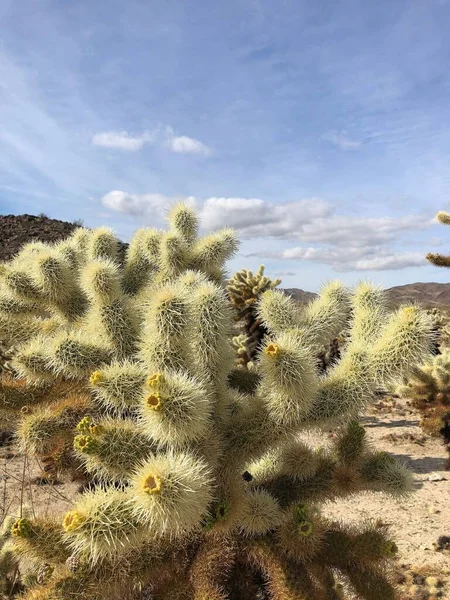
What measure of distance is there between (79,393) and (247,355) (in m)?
5.09

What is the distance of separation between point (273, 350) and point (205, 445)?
23.7 inches

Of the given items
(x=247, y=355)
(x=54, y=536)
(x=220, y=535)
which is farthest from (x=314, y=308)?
(x=247, y=355)

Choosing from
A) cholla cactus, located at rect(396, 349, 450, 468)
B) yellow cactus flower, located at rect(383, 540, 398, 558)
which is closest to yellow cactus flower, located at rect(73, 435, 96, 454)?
yellow cactus flower, located at rect(383, 540, 398, 558)

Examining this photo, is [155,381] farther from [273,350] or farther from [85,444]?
[273,350]

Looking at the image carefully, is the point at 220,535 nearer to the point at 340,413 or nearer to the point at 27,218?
the point at 340,413

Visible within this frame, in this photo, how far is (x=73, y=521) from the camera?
1.87 metres

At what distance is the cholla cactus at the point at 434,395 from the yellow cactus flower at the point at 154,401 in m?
6.62

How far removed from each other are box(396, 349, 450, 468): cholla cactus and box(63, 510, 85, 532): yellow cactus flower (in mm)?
6803

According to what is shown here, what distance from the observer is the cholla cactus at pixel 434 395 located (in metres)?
7.84

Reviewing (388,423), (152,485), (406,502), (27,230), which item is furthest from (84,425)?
(27,230)

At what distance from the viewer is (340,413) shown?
2449mm

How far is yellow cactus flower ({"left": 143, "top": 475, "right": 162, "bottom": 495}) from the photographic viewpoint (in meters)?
1.75

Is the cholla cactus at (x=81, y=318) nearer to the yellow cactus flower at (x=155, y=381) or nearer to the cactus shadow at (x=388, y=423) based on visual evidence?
the yellow cactus flower at (x=155, y=381)

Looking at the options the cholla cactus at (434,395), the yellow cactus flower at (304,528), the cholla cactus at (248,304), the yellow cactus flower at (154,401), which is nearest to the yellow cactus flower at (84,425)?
the yellow cactus flower at (154,401)
